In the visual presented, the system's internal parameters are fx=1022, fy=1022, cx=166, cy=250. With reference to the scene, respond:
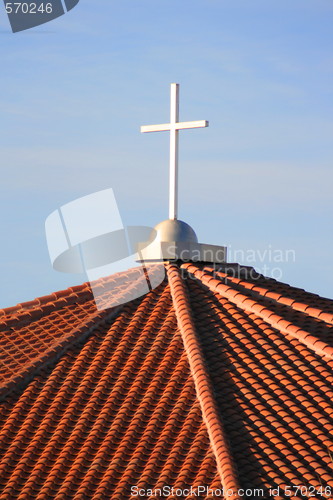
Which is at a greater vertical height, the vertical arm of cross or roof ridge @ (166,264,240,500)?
the vertical arm of cross

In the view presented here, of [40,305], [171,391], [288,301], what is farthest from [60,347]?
[288,301]

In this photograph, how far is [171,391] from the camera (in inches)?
627

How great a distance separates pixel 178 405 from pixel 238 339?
1.92 m

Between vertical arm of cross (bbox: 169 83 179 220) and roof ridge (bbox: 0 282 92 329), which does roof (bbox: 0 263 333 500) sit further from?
vertical arm of cross (bbox: 169 83 179 220)

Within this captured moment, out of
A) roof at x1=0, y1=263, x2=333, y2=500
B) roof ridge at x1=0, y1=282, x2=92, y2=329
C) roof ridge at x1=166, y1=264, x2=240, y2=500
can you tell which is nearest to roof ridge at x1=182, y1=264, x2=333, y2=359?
roof at x1=0, y1=263, x2=333, y2=500

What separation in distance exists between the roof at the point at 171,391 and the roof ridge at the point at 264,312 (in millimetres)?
22

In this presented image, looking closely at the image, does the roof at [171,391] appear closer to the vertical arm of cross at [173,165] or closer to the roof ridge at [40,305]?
the roof ridge at [40,305]

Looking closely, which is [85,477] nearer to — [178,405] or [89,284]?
[178,405]

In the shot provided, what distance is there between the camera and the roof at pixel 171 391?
1433cm

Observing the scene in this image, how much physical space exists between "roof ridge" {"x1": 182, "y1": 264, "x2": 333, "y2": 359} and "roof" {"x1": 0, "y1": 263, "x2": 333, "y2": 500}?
0.02 m

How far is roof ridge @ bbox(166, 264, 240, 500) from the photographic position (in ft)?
45.4

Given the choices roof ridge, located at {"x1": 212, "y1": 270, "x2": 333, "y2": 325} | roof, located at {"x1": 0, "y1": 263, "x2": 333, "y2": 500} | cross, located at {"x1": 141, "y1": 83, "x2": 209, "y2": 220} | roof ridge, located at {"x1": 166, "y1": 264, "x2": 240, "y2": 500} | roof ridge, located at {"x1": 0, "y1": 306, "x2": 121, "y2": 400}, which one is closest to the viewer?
roof ridge, located at {"x1": 166, "y1": 264, "x2": 240, "y2": 500}

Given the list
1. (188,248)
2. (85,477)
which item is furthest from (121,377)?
(188,248)
